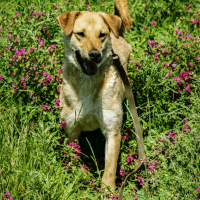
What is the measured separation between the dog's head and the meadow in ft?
2.29

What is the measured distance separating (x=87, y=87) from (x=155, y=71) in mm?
1146

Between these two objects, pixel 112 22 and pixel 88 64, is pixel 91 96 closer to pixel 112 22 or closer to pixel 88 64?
pixel 88 64

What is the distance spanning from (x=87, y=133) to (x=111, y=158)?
992 millimetres

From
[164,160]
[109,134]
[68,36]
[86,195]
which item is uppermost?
[68,36]

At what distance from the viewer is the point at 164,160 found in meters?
3.18

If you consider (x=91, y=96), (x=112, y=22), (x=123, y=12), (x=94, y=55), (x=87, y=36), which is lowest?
(x=91, y=96)

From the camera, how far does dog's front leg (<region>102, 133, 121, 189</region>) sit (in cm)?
331

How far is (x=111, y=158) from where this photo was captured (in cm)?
337

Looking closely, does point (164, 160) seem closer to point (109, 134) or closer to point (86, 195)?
point (109, 134)

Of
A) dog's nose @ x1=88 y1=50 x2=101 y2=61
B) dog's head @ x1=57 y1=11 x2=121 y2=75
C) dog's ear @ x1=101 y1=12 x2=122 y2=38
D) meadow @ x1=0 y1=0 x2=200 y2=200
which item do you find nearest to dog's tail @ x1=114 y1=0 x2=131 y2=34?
meadow @ x1=0 y1=0 x2=200 y2=200

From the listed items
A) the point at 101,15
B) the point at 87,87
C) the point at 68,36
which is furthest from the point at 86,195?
Result: the point at 101,15

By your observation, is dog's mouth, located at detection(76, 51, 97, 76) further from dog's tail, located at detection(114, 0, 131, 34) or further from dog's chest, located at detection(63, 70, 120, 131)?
dog's tail, located at detection(114, 0, 131, 34)

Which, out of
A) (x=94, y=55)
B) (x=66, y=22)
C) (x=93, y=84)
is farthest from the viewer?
(x=93, y=84)

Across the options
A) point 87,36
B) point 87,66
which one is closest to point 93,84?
point 87,66
